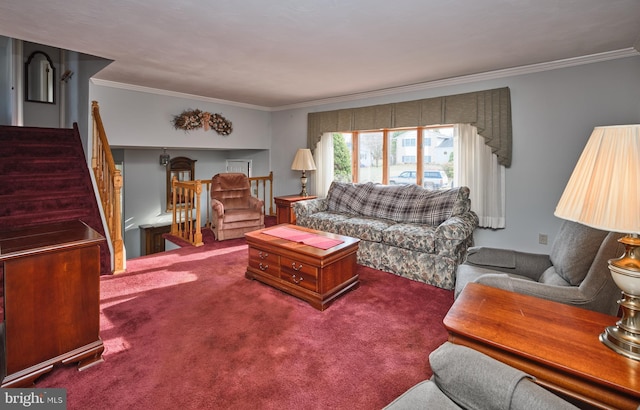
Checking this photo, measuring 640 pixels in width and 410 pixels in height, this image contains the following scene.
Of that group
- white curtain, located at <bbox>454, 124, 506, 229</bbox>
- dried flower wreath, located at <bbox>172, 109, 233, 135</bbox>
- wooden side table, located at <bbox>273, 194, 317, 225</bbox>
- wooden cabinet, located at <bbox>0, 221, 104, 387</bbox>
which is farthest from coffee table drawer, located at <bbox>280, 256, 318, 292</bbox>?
dried flower wreath, located at <bbox>172, 109, 233, 135</bbox>

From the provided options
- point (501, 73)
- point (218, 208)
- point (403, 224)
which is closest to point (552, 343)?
point (403, 224)

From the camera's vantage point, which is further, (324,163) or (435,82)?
(324,163)

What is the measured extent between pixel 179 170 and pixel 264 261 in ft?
16.7

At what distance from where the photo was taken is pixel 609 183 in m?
1.11

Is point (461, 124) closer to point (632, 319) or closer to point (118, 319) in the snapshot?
point (632, 319)

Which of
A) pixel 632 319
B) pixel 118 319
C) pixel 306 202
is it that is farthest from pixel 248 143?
pixel 632 319

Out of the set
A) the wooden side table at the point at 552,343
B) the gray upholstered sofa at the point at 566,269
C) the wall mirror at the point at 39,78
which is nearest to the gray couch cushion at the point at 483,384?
the wooden side table at the point at 552,343

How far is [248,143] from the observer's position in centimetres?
650

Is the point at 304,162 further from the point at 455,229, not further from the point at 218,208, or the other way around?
the point at 455,229

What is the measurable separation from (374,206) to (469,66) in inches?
80.0

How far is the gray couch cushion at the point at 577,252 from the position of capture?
1852 millimetres

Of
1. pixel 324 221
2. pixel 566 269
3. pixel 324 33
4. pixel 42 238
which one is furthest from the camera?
pixel 324 221

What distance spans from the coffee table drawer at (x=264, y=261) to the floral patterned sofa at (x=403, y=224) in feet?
3.91

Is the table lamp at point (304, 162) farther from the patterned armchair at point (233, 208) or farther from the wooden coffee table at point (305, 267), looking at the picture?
the wooden coffee table at point (305, 267)
